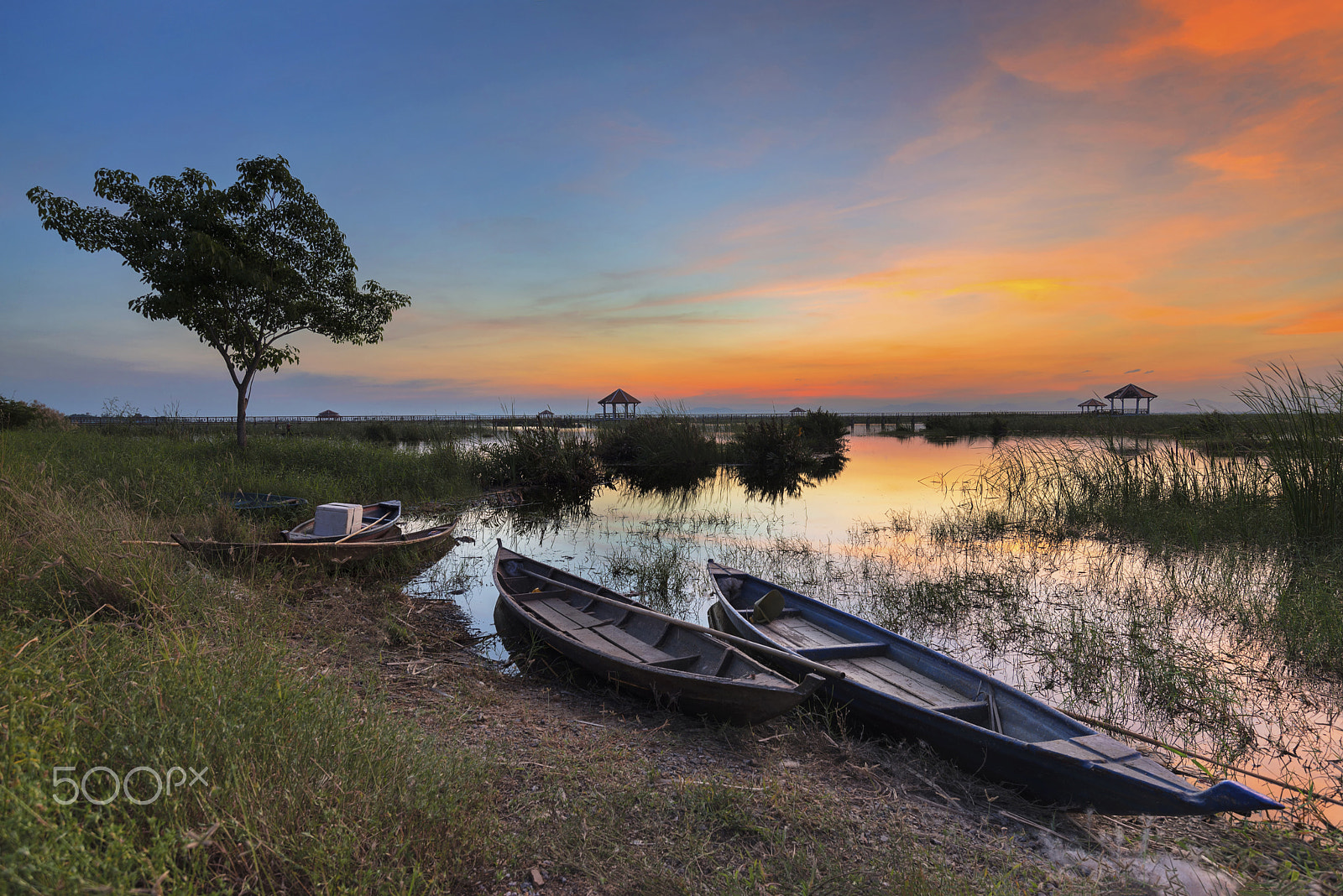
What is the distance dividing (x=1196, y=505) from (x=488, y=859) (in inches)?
555

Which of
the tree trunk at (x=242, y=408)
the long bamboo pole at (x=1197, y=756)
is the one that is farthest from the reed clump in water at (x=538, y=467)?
the long bamboo pole at (x=1197, y=756)

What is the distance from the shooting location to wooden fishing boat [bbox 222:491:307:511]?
11.2 meters

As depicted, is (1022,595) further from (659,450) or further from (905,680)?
(659,450)

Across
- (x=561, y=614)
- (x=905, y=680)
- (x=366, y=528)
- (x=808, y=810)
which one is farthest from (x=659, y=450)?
(x=808, y=810)

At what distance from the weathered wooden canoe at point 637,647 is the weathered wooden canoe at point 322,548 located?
1.90m

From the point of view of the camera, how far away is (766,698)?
475 cm

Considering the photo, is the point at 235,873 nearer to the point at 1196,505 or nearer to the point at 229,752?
the point at 229,752

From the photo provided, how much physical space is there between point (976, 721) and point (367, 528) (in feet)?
29.7

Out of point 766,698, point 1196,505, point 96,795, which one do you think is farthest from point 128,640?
point 1196,505

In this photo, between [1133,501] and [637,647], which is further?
[1133,501]

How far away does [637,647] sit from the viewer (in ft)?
20.7

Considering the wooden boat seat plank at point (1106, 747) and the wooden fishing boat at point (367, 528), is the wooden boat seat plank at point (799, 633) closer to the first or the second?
the wooden boat seat plank at point (1106, 747)

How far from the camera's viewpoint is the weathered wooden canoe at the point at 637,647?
16.1 feet

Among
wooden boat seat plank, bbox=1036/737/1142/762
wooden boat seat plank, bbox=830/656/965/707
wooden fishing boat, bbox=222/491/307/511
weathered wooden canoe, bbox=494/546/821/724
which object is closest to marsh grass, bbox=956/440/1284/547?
wooden boat seat plank, bbox=830/656/965/707
